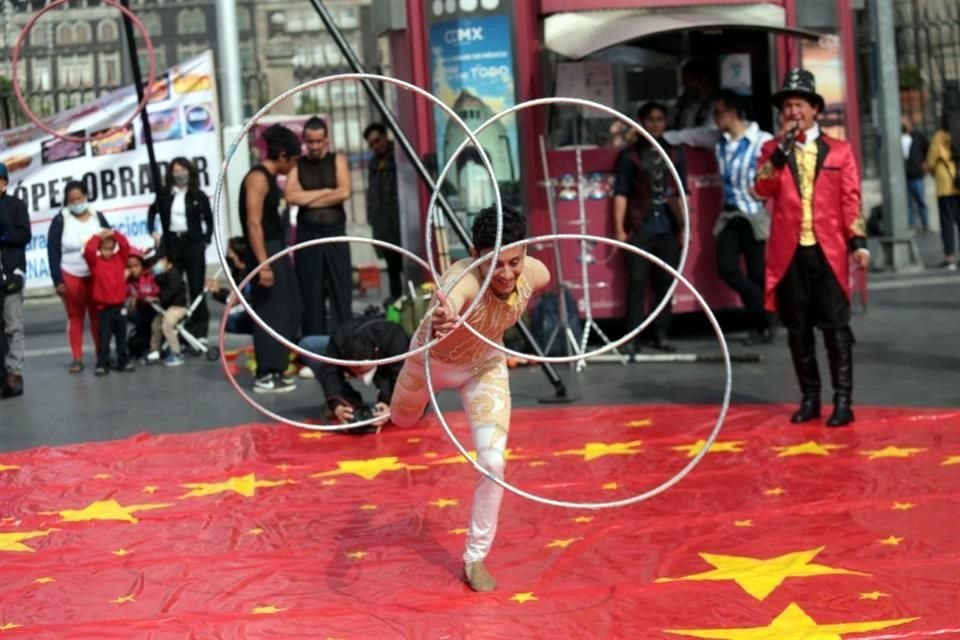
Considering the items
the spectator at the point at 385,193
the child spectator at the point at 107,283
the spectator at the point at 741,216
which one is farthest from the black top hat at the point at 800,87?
the child spectator at the point at 107,283

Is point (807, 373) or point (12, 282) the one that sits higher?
point (12, 282)

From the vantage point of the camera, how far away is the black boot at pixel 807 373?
948 cm

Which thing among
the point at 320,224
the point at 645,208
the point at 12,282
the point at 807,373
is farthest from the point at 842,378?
the point at 12,282

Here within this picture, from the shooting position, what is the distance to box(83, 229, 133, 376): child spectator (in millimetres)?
13320

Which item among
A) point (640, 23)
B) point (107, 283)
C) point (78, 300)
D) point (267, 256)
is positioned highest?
point (640, 23)

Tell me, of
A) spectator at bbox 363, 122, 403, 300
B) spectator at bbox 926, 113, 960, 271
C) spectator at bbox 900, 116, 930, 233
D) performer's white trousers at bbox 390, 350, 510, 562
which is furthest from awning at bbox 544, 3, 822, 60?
spectator at bbox 900, 116, 930, 233

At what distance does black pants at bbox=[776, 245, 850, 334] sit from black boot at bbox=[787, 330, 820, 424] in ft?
0.44

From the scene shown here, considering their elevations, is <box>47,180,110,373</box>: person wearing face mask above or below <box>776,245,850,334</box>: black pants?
above

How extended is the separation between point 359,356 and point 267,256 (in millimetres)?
2344

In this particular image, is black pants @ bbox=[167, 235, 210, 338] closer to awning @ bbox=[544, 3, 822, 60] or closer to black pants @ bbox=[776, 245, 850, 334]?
awning @ bbox=[544, 3, 822, 60]

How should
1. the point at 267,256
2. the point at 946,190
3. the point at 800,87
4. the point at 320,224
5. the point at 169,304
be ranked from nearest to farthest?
the point at 800,87, the point at 267,256, the point at 320,224, the point at 169,304, the point at 946,190

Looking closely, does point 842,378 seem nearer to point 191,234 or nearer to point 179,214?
point 191,234

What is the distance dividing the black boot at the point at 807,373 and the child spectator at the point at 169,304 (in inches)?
244

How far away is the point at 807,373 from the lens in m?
9.49
